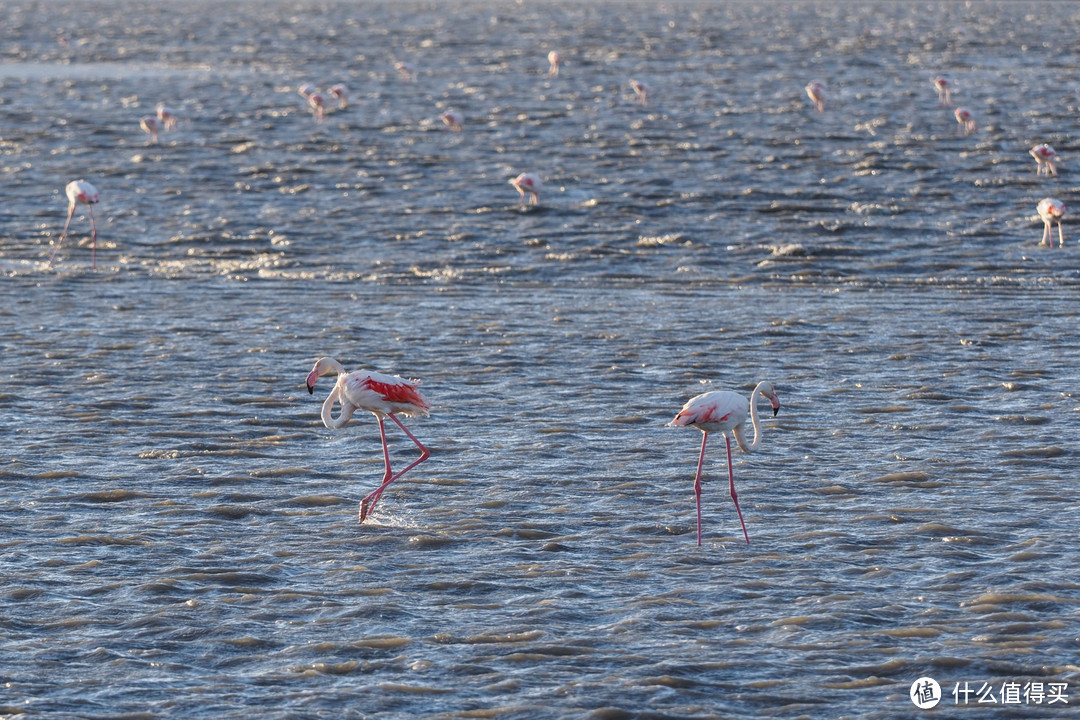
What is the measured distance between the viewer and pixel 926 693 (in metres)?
6.46

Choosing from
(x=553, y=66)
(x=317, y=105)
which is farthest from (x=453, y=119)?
(x=553, y=66)

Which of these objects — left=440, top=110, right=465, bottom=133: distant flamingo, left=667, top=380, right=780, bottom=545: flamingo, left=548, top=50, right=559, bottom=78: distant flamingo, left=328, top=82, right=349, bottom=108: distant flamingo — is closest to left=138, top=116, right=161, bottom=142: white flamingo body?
left=440, top=110, right=465, bottom=133: distant flamingo

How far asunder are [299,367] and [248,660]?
5959mm

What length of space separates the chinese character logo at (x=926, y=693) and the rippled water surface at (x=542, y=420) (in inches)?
3.9

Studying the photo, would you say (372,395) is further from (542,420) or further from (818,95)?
(818,95)

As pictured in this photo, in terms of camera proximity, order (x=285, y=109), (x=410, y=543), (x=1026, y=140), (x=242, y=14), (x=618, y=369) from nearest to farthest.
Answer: (x=410, y=543) < (x=618, y=369) < (x=1026, y=140) < (x=285, y=109) < (x=242, y=14)

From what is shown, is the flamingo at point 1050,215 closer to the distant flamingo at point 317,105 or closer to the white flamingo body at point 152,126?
the white flamingo body at point 152,126

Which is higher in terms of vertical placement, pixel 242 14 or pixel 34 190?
pixel 242 14

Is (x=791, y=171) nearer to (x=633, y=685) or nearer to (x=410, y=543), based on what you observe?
(x=410, y=543)

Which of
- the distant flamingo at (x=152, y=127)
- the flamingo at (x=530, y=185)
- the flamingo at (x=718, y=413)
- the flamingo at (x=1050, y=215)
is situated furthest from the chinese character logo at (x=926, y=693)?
the distant flamingo at (x=152, y=127)

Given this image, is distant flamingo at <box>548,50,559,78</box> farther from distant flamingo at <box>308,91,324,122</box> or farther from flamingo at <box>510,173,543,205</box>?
flamingo at <box>510,173,543,205</box>

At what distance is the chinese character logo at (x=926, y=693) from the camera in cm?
638

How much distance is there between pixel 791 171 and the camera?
2216 centimetres

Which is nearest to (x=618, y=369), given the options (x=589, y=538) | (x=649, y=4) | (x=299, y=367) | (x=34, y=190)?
(x=299, y=367)
